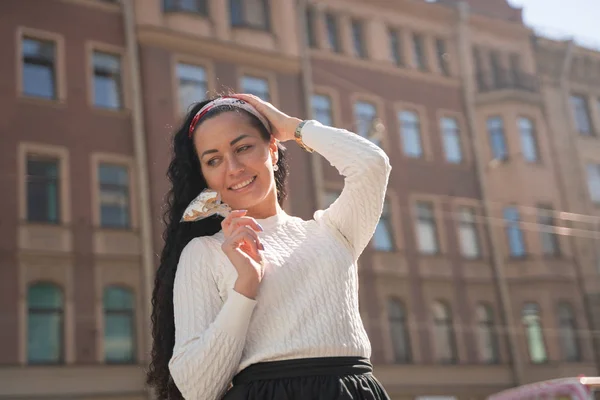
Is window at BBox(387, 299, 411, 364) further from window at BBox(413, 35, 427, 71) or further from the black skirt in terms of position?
the black skirt

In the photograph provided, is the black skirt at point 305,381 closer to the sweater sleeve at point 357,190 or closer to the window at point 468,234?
the sweater sleeve at point 357,190

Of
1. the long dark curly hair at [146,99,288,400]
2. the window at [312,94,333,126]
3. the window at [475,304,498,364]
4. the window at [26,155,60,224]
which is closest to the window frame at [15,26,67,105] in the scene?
the window at [26,155,60,224]

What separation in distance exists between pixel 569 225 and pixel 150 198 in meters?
11.9

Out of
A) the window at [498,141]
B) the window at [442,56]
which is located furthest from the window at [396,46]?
the window at [498,141]

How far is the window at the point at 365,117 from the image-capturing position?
67.7ft

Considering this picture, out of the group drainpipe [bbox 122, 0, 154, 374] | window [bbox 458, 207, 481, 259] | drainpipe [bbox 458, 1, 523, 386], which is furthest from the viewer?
window [bbox 458, 207, 481, 259]

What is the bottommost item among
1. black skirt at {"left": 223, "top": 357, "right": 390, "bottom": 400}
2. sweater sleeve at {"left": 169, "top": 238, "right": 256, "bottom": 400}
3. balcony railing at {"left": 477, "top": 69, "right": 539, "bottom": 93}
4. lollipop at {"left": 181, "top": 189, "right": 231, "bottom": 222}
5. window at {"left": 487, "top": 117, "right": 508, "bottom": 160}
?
black skirt at {"left": 223, "top": 357, "right": 390, "bottom": 400}

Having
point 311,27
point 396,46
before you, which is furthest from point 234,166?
point 396,46

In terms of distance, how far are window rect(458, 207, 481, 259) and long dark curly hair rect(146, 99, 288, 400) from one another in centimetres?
1920

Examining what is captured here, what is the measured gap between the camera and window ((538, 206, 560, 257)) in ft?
72.1

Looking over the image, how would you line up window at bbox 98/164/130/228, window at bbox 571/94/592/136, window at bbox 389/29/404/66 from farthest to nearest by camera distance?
1. window at bbox 571/94/592/136
2. window at bbox 389/29/404/66
3. window at bbox 98/164/130/228

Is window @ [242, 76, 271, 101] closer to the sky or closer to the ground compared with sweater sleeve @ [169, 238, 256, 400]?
closer to the sky

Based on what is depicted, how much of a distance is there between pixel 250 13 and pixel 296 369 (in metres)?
17.7

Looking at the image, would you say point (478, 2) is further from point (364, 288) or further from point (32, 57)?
point (32, 57)
